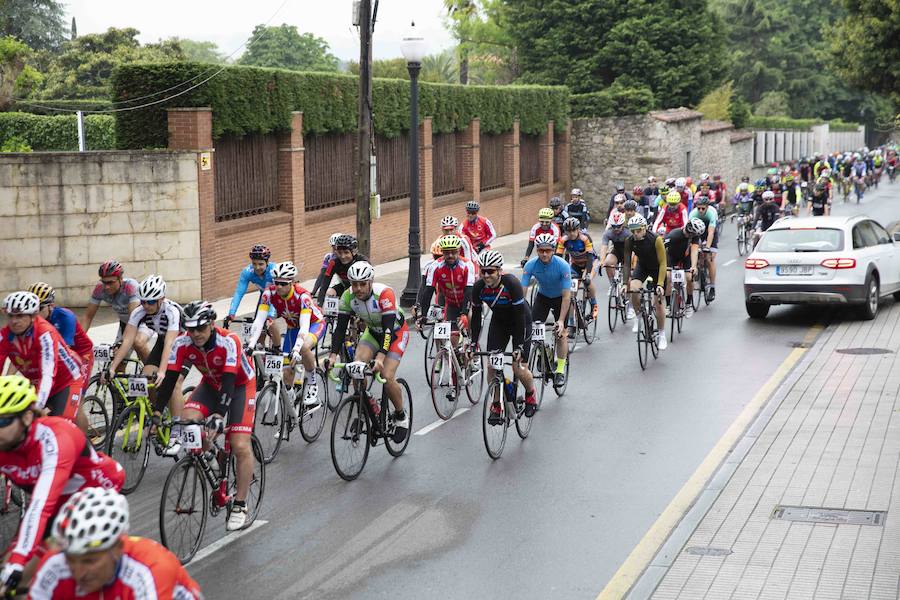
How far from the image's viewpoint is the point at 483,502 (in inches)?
377

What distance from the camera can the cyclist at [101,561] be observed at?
4.09 m

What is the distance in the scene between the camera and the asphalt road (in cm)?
782

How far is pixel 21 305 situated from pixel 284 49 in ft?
352

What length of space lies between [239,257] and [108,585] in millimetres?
18844

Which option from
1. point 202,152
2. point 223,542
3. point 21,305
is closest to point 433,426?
point 223,542

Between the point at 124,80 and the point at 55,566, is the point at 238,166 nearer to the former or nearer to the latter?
the point at 124,80

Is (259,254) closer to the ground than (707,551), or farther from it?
farther from it

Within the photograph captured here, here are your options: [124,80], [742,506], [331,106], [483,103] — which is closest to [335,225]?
[331,106]

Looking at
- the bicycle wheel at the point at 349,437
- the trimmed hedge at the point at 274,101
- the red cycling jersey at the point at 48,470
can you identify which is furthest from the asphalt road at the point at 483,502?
the trimmed hedge at the point at 274,101

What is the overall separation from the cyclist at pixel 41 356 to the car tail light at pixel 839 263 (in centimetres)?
1260

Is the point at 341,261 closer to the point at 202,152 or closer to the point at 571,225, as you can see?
the point at 571,225

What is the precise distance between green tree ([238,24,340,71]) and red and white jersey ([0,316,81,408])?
100 metres

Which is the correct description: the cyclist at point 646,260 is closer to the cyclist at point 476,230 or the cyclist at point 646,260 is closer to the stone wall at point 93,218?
the cyclist at point 476,230

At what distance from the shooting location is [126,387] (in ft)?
34.8
